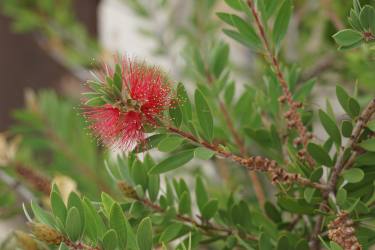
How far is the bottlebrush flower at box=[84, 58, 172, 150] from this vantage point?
318mm

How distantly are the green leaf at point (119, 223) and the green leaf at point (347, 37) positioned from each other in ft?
0.52

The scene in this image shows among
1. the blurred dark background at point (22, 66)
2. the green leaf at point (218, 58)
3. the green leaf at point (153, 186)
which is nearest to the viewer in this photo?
the green leaf at point (153, 186)

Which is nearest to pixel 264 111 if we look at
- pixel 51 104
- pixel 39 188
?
pixel 39 188

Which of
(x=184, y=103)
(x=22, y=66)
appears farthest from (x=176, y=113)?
(x=22, y=66)

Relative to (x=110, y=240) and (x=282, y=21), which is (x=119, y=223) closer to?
(x=110, y=240)

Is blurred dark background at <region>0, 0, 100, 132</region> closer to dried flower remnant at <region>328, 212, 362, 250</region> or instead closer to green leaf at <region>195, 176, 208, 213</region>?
green leaf at <region>195, 176, 208, 213</region>

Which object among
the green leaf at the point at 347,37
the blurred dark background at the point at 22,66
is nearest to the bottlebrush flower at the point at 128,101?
the green leaf at the point at 347,37

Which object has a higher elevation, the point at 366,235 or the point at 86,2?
the point at 86,2

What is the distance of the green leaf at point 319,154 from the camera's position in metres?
0.35

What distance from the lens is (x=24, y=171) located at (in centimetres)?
57

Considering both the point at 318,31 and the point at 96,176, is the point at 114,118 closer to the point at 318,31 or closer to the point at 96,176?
the point at 96,176

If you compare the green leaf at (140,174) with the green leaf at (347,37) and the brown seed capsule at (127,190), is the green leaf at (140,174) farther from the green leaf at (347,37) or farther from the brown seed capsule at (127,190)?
the green leaf at (347,37)

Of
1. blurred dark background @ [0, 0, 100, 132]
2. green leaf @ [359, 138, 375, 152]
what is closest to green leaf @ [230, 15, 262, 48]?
green leaf @ [359, 138, 375, 152]

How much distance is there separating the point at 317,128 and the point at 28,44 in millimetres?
1102
